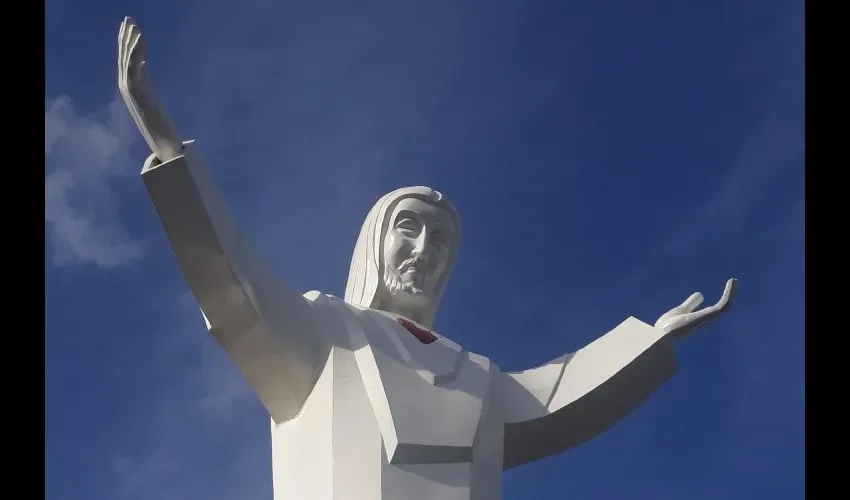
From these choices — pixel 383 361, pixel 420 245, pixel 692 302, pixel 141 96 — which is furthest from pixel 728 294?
pixel 141 96

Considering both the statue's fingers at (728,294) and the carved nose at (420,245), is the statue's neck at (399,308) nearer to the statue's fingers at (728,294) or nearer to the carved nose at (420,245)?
the carved nose at (420,245)

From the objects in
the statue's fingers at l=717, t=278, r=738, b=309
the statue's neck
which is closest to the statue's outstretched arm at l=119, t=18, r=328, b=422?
the statue's neck

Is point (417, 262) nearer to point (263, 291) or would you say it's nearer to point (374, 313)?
point (374, 313)

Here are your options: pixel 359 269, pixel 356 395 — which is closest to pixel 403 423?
pixel 356 395

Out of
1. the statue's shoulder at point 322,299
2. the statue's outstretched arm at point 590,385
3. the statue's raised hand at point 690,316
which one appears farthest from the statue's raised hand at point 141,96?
the statue's raised hand at point 690,316

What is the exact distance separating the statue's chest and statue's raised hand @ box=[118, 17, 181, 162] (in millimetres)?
1747

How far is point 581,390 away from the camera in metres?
7.91

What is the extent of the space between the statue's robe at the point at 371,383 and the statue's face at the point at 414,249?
12.8 inches

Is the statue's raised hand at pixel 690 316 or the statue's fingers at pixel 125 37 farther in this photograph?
the statue's raised hand at pixel 690 316

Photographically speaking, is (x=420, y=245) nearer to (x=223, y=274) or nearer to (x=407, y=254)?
(x=407, y=254)

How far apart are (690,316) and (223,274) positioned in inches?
131

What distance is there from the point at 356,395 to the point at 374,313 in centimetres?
82

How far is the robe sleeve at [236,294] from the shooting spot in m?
6.46

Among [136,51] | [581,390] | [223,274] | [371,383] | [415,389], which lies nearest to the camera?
[136,51]
